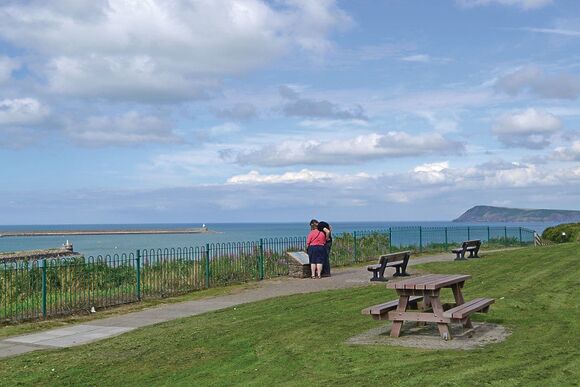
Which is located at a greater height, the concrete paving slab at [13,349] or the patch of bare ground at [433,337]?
the patch of bare ground at [433,337]

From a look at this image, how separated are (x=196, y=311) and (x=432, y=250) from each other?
18696mm

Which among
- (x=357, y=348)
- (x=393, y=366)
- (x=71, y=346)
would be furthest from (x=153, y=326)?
(x=393, y=366)

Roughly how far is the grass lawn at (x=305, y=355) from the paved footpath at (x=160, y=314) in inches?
26.5

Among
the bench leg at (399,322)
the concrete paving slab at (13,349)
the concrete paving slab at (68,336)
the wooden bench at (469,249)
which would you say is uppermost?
the wooden bench at (469,249)

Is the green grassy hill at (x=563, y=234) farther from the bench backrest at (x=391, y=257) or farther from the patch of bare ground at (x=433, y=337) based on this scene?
the patch of bare ground at (x=433, y=337)

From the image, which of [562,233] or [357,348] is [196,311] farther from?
[562,233]

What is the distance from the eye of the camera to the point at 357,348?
345 inches

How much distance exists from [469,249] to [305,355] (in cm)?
1785

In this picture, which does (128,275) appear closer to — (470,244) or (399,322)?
(399,322)

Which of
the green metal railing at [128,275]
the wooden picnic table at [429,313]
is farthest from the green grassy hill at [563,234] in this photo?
the wooden picnic table at [429,313]

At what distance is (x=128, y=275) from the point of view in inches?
641

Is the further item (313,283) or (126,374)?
(313,283)

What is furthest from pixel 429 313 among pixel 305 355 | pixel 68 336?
pixel 68 336

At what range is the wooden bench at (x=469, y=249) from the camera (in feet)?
78.4
